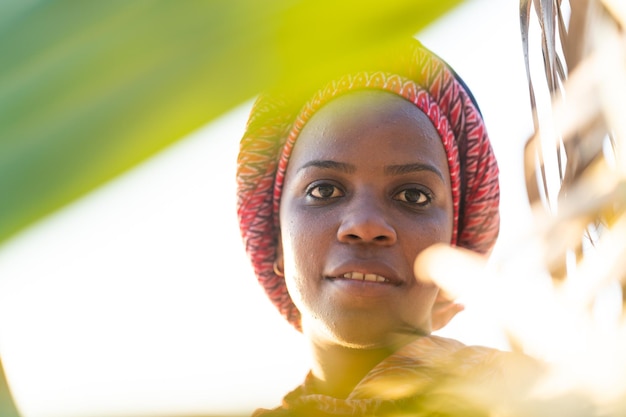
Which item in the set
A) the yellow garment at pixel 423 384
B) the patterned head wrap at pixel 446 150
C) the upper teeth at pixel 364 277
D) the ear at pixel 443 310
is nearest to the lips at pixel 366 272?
the upper teeth at pixel 364 277

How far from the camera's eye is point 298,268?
1867 millimetres

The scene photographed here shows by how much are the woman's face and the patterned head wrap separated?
2.5 inches

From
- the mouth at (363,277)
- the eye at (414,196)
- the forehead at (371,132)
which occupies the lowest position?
the mouth at (363,277)

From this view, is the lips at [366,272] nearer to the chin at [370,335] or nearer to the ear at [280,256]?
the chin at [370,335]

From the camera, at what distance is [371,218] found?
1.74 m

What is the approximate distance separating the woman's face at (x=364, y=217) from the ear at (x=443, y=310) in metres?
0.12

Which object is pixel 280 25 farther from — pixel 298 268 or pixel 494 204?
pixel 494 204

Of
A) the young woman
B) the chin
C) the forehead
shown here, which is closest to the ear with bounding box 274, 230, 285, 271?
the young woman

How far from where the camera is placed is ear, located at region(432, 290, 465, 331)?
2.00m

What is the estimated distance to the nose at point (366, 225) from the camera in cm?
173

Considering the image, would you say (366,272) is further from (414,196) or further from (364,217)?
(414,196)

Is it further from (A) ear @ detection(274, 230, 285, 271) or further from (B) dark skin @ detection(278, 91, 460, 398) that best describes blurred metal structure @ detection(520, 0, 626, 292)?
(A) ear @ detection(274, 230, 285, 271)

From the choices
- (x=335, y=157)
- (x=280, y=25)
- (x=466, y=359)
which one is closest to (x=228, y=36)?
(x=280, y=25)

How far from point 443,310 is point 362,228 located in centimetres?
45
